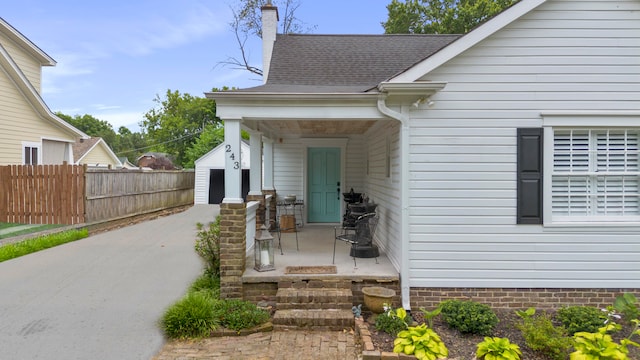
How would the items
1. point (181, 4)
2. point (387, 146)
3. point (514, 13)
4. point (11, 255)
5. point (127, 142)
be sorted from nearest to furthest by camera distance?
point (514, 13)
point (387, 146)
point (11, 255)
point (181, 4)
point (127, 142)

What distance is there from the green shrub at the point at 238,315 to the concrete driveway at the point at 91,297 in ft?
2.30

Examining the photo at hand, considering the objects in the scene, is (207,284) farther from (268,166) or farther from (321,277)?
(268,166)

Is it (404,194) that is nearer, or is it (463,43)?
(463,43)

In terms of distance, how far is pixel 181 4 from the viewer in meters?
14.9

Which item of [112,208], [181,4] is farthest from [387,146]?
[181,4]

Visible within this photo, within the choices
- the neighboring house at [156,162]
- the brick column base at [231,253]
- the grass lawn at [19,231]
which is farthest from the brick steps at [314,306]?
the neighboring house at [156,162]

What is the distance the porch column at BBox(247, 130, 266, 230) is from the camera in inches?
309

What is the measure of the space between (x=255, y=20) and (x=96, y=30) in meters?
8.00

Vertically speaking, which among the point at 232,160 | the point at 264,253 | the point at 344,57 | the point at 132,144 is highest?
the point at 132,144

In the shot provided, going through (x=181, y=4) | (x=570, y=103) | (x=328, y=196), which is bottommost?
(x=328, y=196)

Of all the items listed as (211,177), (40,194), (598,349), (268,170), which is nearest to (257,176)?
(268,170)

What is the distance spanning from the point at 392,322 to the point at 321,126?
4553 millimetres

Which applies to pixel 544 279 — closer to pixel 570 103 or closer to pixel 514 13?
pixel 570 103

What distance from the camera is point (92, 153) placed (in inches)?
1012
